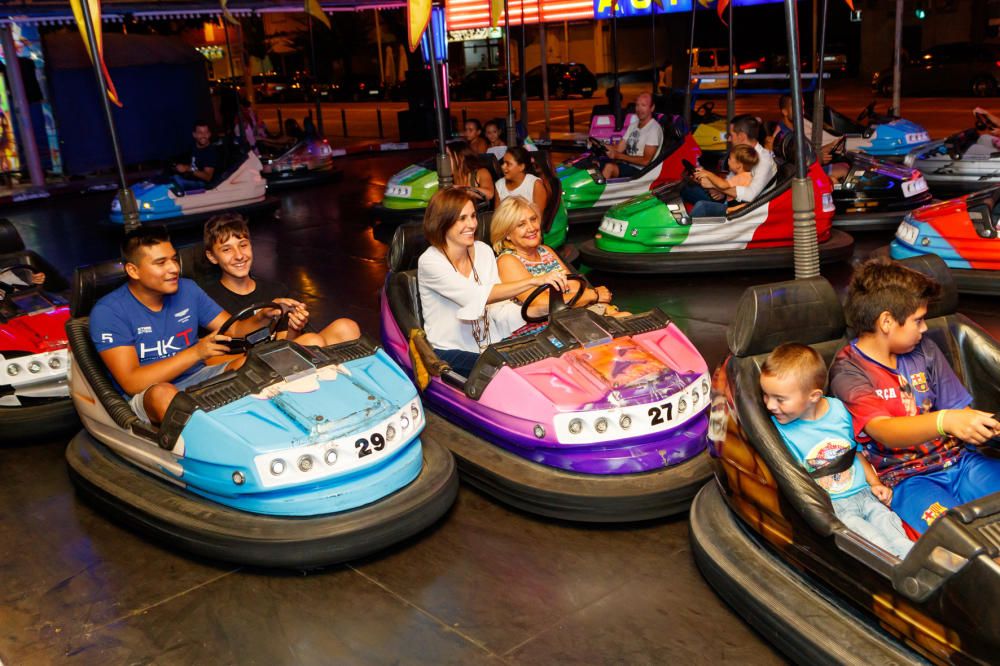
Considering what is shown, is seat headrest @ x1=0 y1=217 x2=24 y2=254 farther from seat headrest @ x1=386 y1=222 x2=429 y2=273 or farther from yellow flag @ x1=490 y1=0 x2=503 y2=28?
yellow flag @ x1=490 y1=0 x2=503 y2=28

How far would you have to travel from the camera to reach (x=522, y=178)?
20.7ft

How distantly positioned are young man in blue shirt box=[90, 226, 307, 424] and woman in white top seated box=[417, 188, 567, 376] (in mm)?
537

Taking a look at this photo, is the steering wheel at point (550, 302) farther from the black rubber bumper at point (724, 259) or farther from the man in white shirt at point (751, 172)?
the man in white shirt at point (751, 172)

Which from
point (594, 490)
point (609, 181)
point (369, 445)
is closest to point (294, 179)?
point (609, 181)

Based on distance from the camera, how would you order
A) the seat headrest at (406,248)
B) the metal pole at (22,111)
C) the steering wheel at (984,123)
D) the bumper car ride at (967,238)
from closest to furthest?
the seat headrest at (406,248), the bumper car ride at (967,238), the steering wheel at (984,123), the metal pole at (22,111)

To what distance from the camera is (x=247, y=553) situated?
2.89m

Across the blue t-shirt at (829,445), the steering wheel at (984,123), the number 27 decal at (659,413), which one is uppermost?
the steering wheel at (984,123)

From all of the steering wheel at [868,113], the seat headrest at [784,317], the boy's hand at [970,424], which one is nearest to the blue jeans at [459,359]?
the seat headrest at [784,317]

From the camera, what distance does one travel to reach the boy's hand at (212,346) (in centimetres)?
308

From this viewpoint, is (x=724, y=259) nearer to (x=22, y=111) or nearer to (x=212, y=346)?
(x=212, y=346)

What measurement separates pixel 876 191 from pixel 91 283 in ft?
17.7

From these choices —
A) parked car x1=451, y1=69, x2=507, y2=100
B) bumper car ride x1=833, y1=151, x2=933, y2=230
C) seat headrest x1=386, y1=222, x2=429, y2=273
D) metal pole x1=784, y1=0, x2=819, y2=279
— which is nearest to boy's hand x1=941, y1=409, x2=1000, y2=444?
metal pole x1=784, y1=0, x2=819, y2=279

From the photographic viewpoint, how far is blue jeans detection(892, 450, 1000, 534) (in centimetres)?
250

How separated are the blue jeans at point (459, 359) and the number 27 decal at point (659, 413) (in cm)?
77
